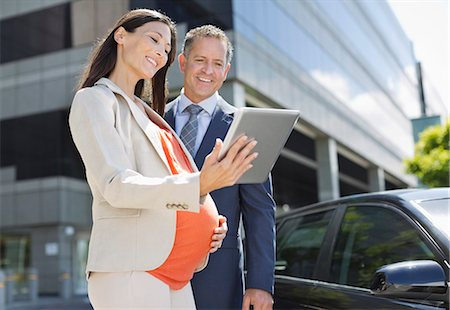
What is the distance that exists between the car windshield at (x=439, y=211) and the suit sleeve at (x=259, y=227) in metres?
0.75

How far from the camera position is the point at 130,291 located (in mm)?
1569

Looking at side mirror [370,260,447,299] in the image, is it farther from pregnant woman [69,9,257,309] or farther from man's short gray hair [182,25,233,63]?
man's short gray hair [182,25,233,63]

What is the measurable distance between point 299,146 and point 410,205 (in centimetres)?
2030

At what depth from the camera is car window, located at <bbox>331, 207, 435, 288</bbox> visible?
2.65m

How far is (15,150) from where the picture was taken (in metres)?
20.9

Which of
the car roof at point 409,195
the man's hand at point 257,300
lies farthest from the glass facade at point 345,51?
the man's hand at point 257,300

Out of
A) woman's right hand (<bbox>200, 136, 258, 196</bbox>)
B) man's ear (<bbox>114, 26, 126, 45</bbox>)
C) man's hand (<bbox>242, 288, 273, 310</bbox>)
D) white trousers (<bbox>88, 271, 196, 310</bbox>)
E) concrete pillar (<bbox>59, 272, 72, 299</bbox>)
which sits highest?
man's ear (<bbox>114, 26, 126, 45</bbox>)

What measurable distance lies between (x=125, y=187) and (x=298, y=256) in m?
2.09

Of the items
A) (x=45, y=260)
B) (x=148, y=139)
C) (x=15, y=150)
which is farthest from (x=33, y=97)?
(x=148, y=139)

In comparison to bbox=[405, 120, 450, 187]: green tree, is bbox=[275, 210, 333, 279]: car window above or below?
below

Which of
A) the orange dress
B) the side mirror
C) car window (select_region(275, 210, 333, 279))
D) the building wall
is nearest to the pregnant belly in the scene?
the orange dress

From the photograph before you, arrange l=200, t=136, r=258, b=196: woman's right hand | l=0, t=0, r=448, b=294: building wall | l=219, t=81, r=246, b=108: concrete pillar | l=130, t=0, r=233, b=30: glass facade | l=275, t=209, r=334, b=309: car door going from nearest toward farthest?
l=200, t=136, r=258, b=196: woman's right hand → l=275, t=209, r=334, b=309: car door → l=219, t=81, r=246, b=108: concrete pillar → l=130, t=0, r=233, b=30: glass facade → l=0, t=0, r=448, b=294: building wall

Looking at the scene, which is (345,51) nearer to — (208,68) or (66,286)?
(66,286)

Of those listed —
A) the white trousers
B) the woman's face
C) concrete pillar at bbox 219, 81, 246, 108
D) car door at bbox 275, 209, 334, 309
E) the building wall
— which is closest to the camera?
the white trousers
